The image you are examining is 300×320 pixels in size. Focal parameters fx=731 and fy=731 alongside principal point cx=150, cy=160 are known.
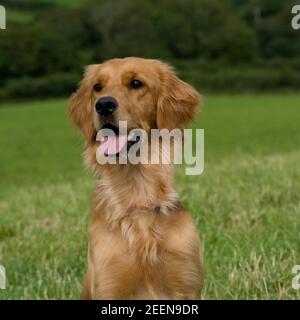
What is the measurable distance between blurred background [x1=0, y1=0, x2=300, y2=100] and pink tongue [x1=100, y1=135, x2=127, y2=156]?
5282cm

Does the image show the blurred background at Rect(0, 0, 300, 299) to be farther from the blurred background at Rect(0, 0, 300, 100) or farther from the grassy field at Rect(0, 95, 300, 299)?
the blurred background at Rect(0, 0, 300, 100)

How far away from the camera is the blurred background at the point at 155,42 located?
62312 mm

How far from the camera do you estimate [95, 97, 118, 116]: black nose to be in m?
4.70

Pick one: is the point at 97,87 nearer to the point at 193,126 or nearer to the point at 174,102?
the point at 174,102

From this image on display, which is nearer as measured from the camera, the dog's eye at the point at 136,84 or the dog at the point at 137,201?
the dog at the point at 137,201

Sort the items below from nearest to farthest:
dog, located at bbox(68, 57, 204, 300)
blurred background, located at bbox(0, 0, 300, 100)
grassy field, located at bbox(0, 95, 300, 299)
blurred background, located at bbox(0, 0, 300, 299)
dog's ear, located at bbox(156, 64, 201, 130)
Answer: dog, located at bbox(68, 57, 204, 300), dog's ear, located at bbox(156, 64, 201, 130), grassy field, located at bbox(0, 95, 300, 299), blurred background, located at bbox(0, 0, 300, 299), blurred background, located at bbox(0, 0, 300, 100)

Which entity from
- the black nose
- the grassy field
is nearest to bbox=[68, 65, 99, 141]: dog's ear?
the grassy field

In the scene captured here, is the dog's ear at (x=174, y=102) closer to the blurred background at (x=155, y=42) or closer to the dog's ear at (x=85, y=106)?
the dog's ear at (x=85, y=106)

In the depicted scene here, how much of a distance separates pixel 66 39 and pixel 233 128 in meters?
27.2

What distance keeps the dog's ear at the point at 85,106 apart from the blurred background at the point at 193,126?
0.31 m

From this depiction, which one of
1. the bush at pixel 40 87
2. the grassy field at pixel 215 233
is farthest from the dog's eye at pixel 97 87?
the bush at pixel 40 87

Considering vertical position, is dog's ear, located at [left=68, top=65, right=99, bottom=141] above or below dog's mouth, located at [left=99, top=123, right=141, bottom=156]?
above

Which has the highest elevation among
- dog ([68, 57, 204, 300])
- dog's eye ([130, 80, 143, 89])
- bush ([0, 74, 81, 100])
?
bush ([0, 74, 81, 100])
